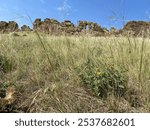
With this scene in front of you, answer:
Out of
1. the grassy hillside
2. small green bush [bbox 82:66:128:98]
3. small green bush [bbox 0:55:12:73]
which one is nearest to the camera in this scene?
the grassy hillside

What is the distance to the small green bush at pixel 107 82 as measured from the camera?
3.06 metres

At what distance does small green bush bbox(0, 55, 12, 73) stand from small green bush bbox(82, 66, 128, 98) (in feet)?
4.18

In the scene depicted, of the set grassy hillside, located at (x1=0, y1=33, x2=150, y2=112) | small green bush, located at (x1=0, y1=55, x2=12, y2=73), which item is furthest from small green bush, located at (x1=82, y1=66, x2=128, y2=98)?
small green bush, located at (x1=0, y1=55, x2=12, y2=73)

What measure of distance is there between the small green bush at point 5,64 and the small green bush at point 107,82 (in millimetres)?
1273

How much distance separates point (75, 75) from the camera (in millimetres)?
3443

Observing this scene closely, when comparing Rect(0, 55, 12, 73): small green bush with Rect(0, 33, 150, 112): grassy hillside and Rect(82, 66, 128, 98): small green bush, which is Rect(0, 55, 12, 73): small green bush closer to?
Rect(0, 33, 150, 112): grassy hillside

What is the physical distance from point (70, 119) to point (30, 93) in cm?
79

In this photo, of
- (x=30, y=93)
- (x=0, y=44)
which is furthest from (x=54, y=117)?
(x=0, y=44)

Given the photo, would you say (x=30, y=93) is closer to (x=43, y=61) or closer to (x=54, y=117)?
(x=54, y=117)

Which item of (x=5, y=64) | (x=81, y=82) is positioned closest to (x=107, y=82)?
(x=81, y=82)

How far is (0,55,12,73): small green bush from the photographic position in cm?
402

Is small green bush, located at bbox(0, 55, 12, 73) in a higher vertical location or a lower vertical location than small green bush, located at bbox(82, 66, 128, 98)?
higher

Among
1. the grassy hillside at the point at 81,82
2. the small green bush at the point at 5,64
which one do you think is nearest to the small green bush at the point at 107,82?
the grassy hillside at the point at 81,82

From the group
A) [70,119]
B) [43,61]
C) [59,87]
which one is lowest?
[70,119]
